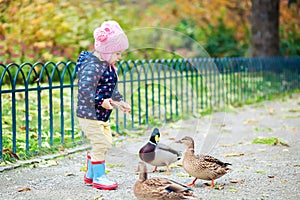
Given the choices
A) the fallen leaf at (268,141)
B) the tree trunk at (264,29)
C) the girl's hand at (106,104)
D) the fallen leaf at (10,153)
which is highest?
A: the tree trunk at (264,29)

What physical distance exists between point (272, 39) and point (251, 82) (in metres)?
4.10

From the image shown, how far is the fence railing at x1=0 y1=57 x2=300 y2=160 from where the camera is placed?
685 centimetres

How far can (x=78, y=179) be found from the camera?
213 inches

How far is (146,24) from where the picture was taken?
26266 millimetres

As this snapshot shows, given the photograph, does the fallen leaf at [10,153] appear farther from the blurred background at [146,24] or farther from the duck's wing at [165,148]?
the blurred background at [146,24]

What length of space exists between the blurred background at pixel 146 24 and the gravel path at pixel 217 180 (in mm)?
1723

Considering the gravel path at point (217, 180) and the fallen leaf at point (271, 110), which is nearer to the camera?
the gravel path at point (217, 180)

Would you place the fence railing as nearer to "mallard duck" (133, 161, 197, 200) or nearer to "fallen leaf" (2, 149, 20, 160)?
"fallen leaf" (2, 149, 20, 160)

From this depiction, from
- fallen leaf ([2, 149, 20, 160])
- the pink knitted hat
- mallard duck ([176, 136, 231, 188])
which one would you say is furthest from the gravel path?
the pink knitted hat

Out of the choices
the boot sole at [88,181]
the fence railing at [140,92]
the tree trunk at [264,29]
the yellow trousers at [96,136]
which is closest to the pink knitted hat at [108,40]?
the yellow trousers at [96,136]

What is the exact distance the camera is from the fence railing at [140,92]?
6848 mm

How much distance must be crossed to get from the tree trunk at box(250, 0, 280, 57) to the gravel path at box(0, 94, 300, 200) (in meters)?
8.24

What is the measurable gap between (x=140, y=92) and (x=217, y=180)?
5672mm

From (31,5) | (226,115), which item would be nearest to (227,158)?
(226,115)
